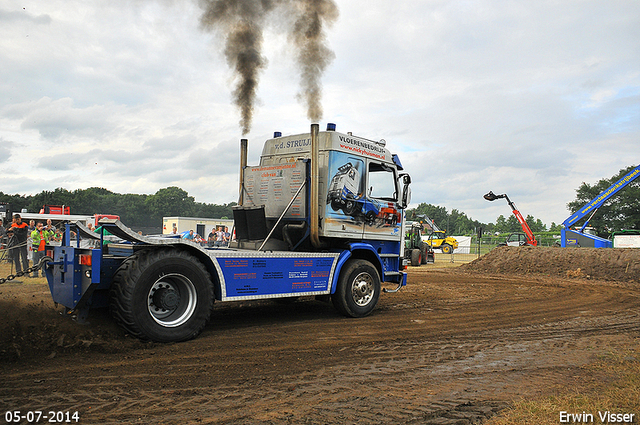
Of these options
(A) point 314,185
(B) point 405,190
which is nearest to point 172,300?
(A) point 314,185

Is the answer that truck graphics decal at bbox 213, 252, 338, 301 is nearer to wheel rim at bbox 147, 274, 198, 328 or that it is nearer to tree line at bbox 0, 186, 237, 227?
wheel rim at bbox 147, 274, 198, 328

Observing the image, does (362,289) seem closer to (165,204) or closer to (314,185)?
(314,185)

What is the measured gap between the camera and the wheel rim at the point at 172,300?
6.10 m

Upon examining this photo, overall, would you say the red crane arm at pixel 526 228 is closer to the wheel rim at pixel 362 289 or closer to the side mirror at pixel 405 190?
the side mirror at pixel 405 190

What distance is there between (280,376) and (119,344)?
2.20m

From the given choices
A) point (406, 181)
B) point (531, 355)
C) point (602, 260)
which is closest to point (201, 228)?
point (602, 260)

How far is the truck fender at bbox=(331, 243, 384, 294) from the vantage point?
8.36 metres

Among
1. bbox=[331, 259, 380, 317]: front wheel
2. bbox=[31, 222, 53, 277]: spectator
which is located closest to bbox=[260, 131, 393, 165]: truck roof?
bbox=[331, 259, 380, 317]: front wheel

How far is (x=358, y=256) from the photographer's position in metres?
9.11

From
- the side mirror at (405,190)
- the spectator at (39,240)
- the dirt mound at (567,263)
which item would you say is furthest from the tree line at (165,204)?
the side mirror at (405,190)

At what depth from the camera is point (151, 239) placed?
20.3 feet

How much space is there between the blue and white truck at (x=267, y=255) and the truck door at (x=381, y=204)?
22 mm

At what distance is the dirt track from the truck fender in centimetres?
82

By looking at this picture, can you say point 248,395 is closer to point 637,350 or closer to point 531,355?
point 531,355
